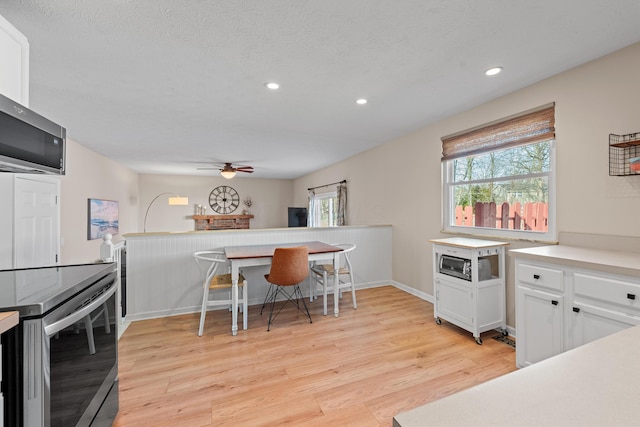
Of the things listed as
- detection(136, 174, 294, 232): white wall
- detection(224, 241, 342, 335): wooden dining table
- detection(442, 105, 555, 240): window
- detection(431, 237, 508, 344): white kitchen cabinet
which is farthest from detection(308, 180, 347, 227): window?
detection(431, 237, 508, 344): white kitchen cabinet

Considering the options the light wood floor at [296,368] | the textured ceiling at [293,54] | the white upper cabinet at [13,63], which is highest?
the textured ceiling at [293,54]

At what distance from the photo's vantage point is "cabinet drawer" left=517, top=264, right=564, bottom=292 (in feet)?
6.12

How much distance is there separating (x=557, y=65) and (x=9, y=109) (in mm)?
3486

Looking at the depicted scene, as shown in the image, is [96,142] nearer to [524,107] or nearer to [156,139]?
[156,139]

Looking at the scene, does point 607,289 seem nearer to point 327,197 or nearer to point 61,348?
point 61,348

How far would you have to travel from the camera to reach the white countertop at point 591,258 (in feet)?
5.17

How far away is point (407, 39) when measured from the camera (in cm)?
188

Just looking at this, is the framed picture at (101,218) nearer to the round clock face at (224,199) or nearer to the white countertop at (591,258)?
the round clock face at (224,199)

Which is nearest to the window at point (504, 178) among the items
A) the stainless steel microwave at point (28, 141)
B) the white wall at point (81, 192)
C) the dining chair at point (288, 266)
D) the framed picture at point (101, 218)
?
the dining chair at point (288, 266)

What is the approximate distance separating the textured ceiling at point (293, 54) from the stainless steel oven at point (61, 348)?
1.47 meters

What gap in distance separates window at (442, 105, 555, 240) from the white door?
474cm

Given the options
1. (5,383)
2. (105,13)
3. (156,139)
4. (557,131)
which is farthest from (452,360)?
(156,139)

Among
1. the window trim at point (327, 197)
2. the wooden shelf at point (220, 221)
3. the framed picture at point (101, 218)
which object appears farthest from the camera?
the wooden shelf at point (220, 221)

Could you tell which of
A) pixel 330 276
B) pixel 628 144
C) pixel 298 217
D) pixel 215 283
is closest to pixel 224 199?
pixel 298 217
